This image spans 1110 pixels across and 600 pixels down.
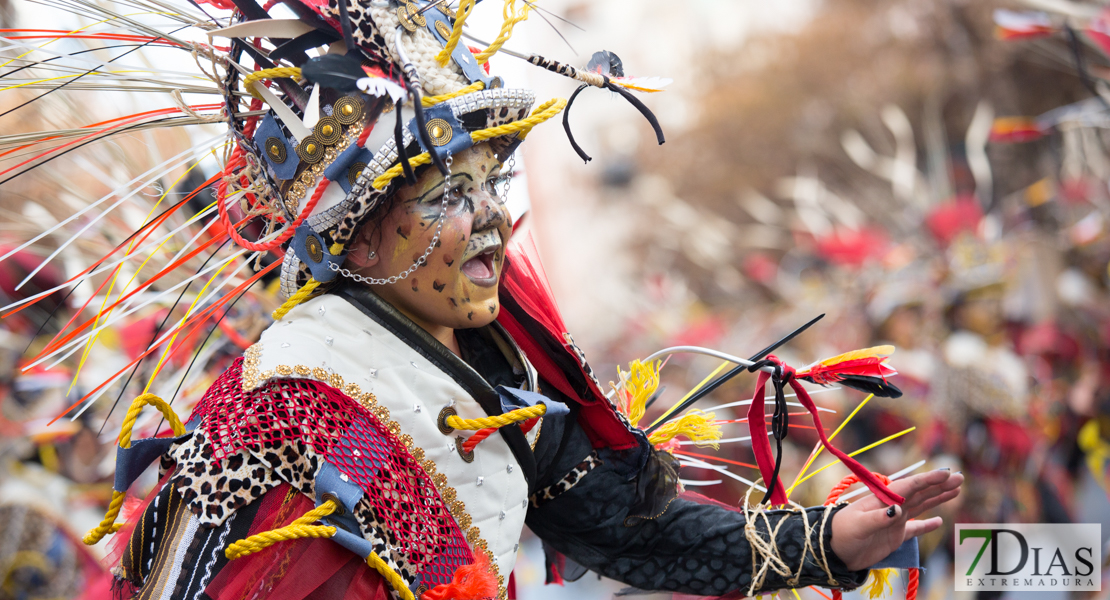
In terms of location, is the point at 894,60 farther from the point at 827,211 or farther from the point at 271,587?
the point at 271,587

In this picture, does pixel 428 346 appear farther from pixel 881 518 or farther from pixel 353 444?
pixel 881 518

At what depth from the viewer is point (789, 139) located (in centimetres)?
2169

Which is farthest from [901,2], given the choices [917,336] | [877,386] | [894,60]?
[877,386]

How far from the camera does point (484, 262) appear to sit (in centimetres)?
198

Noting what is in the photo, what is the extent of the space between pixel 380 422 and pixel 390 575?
1.06ft

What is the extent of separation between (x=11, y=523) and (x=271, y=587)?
3.78m

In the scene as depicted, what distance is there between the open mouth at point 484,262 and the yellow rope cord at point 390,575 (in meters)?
0.63

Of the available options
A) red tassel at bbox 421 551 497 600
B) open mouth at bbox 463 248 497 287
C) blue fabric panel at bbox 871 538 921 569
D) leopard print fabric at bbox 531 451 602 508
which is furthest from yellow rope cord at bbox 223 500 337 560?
blue fabric panel at bbox 871 538 921 569

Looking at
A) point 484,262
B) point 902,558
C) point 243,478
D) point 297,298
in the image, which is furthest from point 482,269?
point 902,558

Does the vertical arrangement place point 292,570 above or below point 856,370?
above

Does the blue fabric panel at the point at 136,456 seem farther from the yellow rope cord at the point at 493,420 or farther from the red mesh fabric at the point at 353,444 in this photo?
the yellow rope cord at the point at 493,420

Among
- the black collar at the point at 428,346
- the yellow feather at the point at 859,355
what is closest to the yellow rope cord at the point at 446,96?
the black collar at the point at 428,346

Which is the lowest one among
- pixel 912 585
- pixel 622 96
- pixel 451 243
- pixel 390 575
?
pixel 912 585

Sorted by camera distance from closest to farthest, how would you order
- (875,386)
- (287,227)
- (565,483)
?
1. (287,227)
2. (875,386)
3. (565,483)
